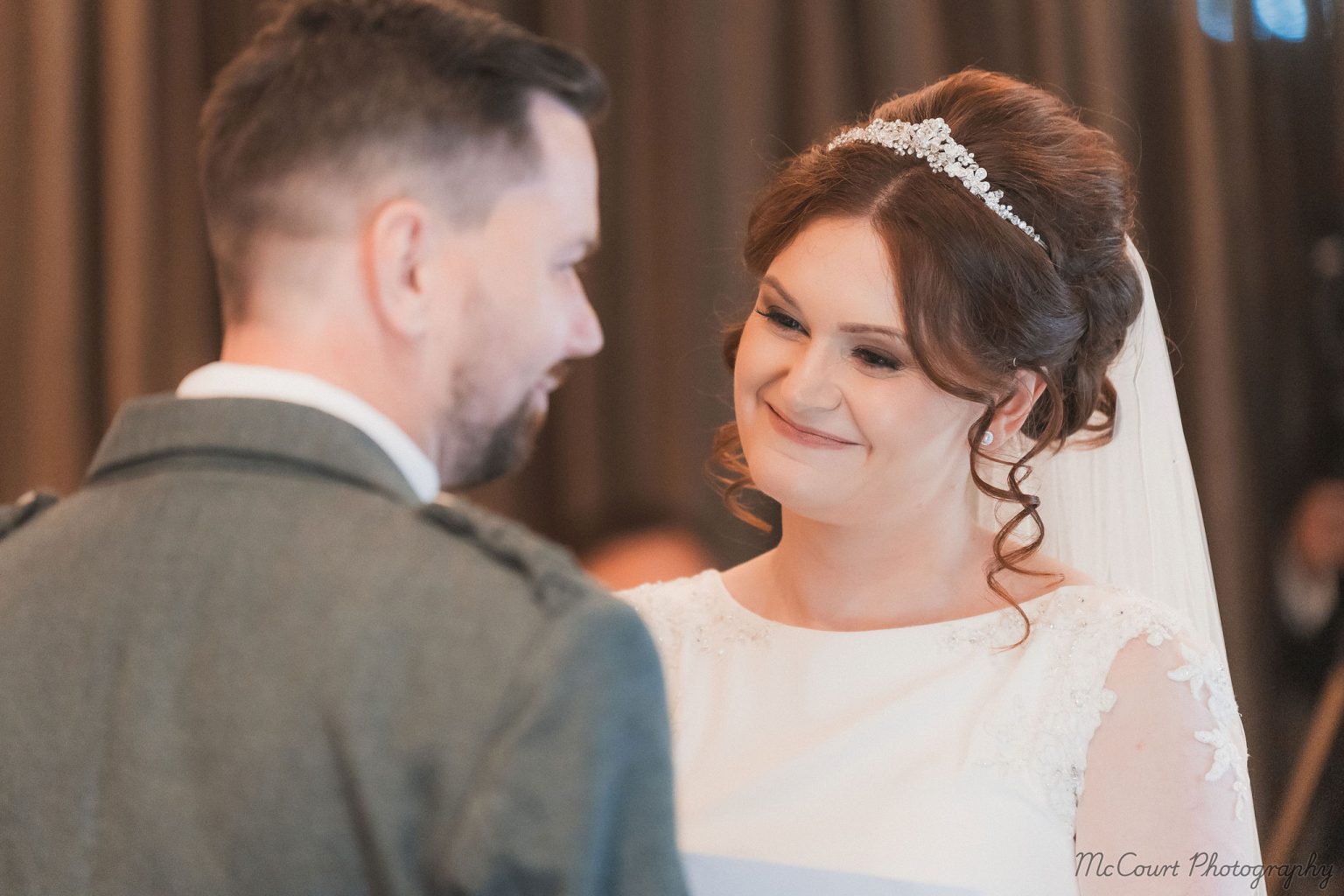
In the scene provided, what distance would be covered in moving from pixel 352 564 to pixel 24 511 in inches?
15.4

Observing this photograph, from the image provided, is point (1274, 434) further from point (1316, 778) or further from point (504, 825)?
point (504, 825)

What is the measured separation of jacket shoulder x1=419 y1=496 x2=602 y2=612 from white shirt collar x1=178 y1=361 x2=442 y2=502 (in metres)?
0.05

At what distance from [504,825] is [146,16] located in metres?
2.24

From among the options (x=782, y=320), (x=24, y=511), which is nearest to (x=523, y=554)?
(x=24, y=511)

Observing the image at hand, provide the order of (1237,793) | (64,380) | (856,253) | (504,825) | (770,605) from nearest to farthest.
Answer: (504,825) < (1237,793) < (856,253) < (770,605) < (64,380)

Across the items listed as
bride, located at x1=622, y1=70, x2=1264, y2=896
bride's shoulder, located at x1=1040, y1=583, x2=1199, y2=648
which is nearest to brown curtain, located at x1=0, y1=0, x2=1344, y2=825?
bride, located at x1=622, y1=70, x2=1264, y2=896

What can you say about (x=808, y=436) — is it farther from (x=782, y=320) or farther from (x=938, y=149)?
(x=938, y=149)

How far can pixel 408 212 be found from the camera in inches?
37.5

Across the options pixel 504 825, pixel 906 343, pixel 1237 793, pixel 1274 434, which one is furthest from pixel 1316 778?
pixel 504 825

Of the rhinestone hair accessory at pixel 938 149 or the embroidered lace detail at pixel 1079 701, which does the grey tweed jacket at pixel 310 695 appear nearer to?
the embroidered lace detail at pixel 1079 701

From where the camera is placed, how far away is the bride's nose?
1689 millimetres

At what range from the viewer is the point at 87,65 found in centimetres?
254

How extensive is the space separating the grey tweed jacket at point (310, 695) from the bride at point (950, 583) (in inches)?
35.3

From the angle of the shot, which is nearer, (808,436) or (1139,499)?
(808,436)
